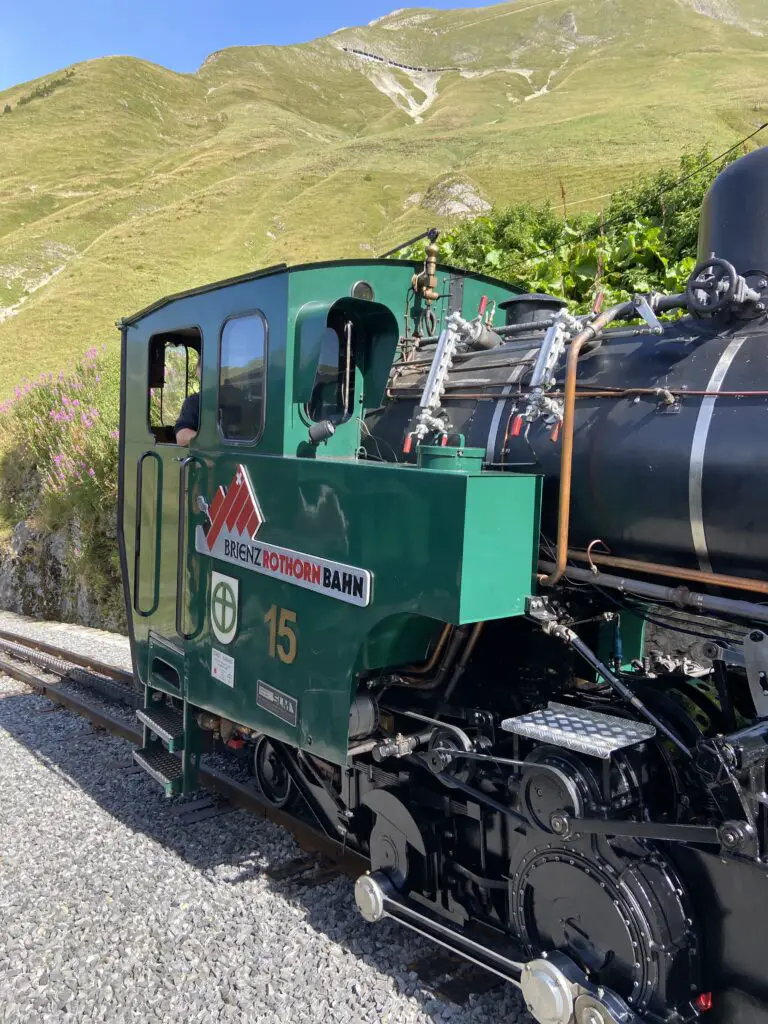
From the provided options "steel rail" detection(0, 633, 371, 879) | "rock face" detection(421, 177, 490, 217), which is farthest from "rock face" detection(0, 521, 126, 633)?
"rock face" detection(421, 177, 490, 217)

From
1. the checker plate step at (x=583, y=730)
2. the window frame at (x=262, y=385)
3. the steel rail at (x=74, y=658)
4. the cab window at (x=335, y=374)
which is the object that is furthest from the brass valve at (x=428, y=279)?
the steel rail at (x=74, y=658)

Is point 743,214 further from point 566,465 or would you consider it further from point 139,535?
point 139,535

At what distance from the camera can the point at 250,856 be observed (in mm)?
4391

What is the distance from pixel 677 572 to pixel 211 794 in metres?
3.78

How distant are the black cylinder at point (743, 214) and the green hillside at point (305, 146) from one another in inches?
915

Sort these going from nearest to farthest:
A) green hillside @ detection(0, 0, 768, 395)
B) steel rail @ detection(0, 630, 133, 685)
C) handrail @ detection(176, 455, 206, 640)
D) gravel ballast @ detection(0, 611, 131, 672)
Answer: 1. handrail @ detection(176, 455, 206, 640)
2. steel rail @ detection(0, 630, 133, 685)
3. gravel ballast @ detection(0, 611, 131, 672)
4. green hillside @ detection(0, 0, 768, 395)

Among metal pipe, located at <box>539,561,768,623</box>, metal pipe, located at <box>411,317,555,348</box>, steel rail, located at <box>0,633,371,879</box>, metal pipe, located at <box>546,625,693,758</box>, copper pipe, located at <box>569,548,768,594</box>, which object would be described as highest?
metal pipe, located at <box>411,317,555,348</box>

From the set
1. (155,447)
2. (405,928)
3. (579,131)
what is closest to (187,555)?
(155,447)

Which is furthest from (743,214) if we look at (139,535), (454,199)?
(454,199)

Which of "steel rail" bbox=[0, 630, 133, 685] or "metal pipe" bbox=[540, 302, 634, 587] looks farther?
"steel rail" bbox=[0, 630, 133, 685]

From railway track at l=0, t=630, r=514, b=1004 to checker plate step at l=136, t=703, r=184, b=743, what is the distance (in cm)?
25

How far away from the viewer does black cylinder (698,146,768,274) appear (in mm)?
2984

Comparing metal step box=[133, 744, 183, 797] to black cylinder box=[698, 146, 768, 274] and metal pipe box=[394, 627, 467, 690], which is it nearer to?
metal pipe box=[394, 627, 467, 690]

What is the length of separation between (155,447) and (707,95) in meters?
76.2
